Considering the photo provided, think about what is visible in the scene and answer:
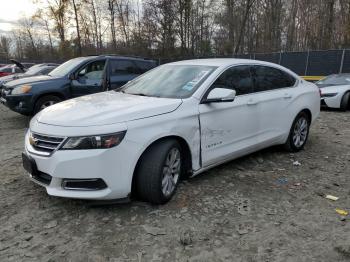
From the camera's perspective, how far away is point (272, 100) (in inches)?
202

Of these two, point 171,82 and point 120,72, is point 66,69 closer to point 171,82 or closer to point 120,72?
point 120,72

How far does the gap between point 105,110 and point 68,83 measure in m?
5.40

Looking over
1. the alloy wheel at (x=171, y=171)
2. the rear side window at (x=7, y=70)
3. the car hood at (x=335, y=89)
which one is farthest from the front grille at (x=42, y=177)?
the rear side window at (x=7, y=70)

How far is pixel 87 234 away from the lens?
3199 mm

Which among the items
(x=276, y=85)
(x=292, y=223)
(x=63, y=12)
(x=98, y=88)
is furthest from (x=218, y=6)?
(x=292, y=223)

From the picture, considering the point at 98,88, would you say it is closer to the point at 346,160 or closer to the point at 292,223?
the point at 346,160

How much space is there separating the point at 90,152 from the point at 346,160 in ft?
14.0

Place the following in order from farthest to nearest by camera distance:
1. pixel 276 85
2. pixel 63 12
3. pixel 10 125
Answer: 1. pixel 63 12
2. pixel 10 125
3. pixel 276 85

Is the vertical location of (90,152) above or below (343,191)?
above

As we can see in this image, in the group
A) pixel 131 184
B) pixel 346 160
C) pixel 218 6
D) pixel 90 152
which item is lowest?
pixel 346 160

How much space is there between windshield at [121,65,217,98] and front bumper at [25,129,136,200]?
1155mm

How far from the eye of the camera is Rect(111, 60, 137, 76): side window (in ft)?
29.7

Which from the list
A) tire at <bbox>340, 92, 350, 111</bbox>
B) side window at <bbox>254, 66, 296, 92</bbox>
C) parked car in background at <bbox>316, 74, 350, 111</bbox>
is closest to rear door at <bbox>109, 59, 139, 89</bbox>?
side window at <bbox>254, 66, 296, 92</bbox>

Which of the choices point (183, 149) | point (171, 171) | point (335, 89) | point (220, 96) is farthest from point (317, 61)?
point (171, 171)
